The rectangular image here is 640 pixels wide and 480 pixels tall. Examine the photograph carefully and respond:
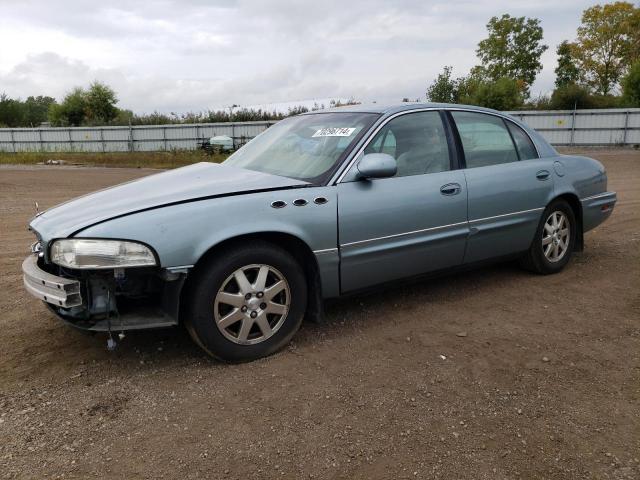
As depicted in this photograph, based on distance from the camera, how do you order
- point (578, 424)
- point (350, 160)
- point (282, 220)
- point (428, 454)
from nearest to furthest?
1. point (428, 454)
2. point (578, 424)
3. point (282, 220)
4. point (350, 160)

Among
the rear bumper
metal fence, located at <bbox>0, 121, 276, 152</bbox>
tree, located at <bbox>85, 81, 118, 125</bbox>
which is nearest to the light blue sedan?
the rear bumper

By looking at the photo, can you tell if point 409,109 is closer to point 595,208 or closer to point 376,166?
point 376,166

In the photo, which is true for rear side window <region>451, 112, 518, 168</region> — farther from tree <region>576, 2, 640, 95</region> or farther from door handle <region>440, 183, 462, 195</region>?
tree <region>576, 2, 640, 95</region>

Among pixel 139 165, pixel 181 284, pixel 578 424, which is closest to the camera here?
pixel 578 424

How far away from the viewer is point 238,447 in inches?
97.2

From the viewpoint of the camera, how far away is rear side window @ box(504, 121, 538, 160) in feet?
15.5

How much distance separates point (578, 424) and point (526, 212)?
233cm

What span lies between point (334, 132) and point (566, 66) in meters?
54.8

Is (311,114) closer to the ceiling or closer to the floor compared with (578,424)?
closer to the ceiling

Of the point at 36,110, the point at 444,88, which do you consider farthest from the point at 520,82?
the point at 36,110

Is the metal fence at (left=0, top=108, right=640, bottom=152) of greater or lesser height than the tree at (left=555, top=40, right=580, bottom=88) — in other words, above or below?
below

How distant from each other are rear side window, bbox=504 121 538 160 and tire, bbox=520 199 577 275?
501 millimetres

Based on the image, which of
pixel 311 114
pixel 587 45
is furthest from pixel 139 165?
pixel 587 45

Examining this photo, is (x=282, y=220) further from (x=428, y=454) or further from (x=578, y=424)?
(x=578, y=424)
